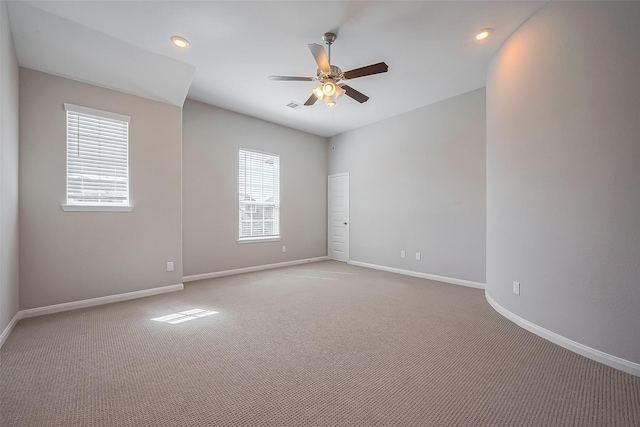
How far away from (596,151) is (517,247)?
1.12m

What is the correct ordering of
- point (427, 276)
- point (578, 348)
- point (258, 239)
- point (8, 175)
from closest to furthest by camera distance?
point (578, 348), point (8, 175), point (427, 276), point (258, 239)

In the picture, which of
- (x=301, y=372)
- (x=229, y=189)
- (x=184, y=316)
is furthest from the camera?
(x=229, y=189)

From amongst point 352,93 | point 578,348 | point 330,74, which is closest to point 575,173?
point 578,348

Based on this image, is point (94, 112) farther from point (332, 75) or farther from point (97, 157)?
point (332, 75)

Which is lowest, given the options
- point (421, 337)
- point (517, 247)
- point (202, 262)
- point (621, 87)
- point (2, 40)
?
point (421, 337)

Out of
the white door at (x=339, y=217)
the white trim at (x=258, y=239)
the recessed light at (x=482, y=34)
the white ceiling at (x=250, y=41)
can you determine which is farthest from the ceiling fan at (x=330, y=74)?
the white door at (x=339, y=217)

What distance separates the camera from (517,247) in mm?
2844

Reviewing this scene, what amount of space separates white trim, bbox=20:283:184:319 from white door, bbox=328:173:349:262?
3.52m

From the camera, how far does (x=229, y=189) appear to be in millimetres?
5059

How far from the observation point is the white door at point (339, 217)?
6.32 m

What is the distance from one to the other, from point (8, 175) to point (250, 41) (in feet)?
8.78

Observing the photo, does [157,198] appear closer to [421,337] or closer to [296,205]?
[296,205]

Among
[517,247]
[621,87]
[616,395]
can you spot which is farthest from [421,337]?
[621,87]

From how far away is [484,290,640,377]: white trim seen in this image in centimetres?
192
